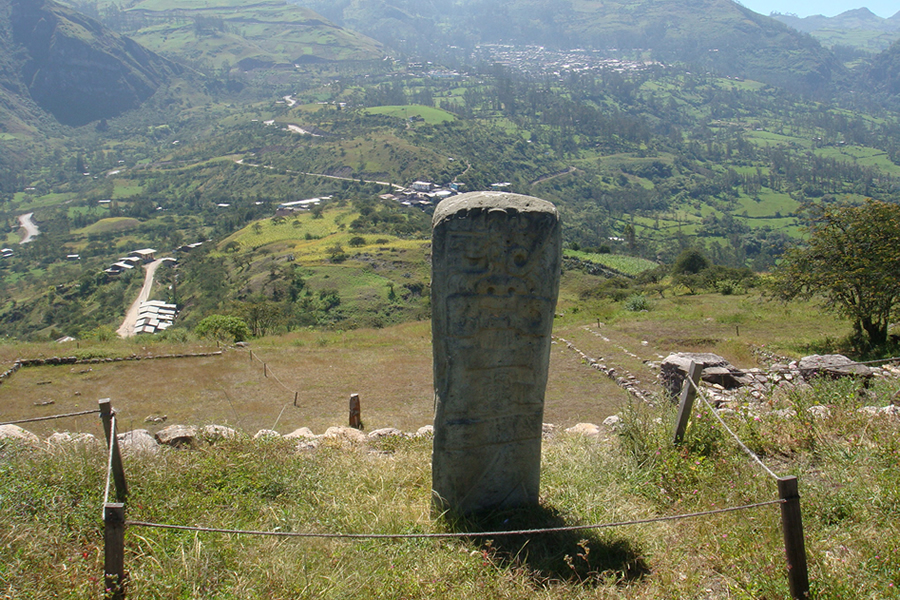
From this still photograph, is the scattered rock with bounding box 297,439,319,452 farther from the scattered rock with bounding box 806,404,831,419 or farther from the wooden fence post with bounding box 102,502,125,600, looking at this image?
the scattered rock with bounding box 806,404,831,419

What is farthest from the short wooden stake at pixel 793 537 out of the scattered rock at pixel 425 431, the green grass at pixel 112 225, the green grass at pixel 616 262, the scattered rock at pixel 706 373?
the green grass at pixel 112 225

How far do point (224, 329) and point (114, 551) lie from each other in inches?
760

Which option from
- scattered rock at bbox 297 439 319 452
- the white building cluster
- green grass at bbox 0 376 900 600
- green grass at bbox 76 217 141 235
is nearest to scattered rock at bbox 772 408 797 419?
green grass at bbox 0 376 900 600

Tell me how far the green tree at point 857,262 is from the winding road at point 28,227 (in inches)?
4867

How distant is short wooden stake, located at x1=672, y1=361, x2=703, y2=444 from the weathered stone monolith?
5.99 feet

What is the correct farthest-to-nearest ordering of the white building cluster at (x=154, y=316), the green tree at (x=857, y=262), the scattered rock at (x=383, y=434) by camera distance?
the white building cluster at (x=154, y=316) < the green tree at (x=857, y=262) < the scattered rock at (x=383, y=434)

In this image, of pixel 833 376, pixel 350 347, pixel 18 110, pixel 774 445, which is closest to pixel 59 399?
pixel 350 347

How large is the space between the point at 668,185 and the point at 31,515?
487 ft

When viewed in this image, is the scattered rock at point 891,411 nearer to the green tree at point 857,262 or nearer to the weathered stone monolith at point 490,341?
the weathered stone monolith at point 490,341

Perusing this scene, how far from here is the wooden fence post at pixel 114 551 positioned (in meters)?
3.52

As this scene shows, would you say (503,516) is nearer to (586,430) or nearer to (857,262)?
(586,430)

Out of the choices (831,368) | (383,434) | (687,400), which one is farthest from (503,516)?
(831,368)

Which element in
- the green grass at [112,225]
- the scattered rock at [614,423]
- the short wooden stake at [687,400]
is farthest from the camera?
the green grass at [112,225]

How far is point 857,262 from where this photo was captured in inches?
504
